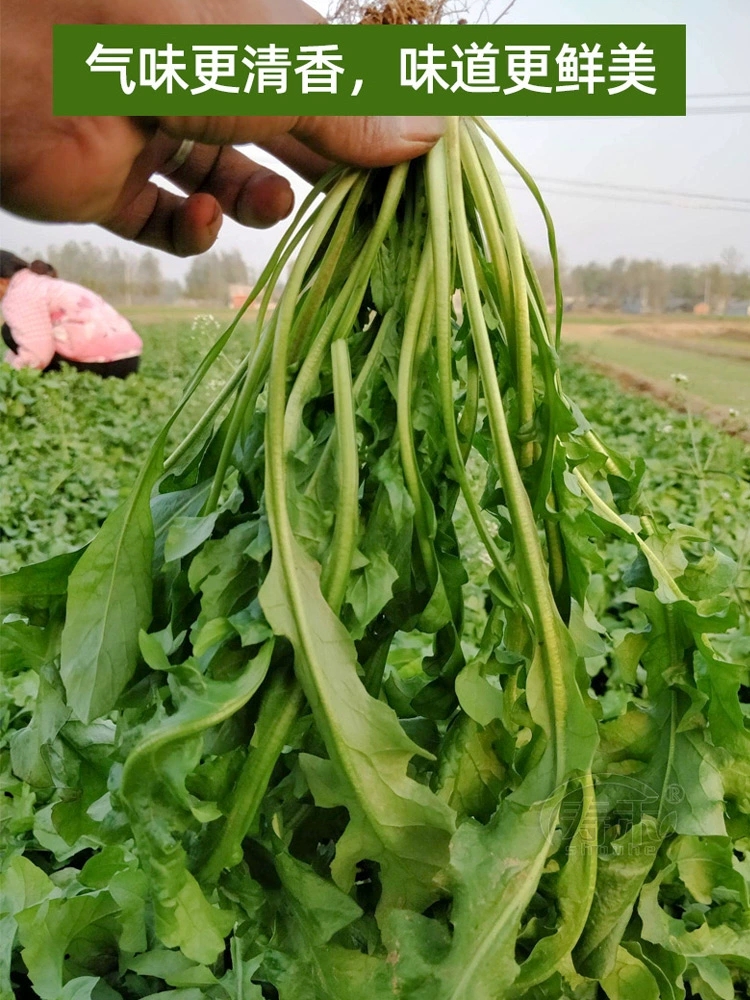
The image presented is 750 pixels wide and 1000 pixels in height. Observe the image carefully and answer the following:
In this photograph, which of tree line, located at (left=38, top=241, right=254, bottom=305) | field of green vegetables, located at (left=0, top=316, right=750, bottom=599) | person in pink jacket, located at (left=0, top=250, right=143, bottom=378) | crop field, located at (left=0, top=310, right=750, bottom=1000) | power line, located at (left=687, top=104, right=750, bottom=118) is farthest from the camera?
tree line, located at (left=38, top=241, right=254, bottom=305)

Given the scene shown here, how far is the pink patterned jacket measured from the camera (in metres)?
1.25

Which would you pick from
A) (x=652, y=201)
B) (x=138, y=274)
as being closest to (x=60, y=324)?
(x=138, y=274)

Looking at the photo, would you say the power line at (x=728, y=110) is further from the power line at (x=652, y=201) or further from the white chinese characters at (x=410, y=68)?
the white chinese characters at (x=410, y=68)

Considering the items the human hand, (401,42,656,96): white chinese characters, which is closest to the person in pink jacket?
the human hand

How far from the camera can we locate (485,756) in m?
0.38

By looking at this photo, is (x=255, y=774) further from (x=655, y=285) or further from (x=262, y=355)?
(x=655, y=285)

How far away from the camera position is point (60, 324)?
1.37 meters

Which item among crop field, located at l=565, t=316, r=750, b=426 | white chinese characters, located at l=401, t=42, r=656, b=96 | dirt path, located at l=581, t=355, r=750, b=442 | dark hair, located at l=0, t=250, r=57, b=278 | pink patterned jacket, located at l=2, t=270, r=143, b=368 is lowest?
dirt path, located at l=581, t=355, r=750, b=442

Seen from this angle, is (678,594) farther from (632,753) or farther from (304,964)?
(304,964)

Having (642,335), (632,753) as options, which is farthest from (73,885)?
(642,335)

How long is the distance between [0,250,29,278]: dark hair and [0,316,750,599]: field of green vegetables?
221mm

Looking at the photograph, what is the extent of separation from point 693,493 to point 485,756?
844 millimetres

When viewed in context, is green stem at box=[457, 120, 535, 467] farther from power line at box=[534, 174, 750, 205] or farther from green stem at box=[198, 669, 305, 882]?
power line at box=[534, 174, 750, 205]

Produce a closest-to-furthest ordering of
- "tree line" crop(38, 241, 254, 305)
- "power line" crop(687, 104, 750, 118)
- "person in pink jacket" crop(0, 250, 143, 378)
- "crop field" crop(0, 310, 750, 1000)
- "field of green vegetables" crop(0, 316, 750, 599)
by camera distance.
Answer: "crop field" crop(0, 310, 750, 1000) < "power line" crop(687, 104, 750, 118) < "field of green vegetables" crop(0, 316, 750, 599) < "person in pink jacket" crop(0, 250, 143, 378) < "tree line" crop(38, 241, 254, 305)
